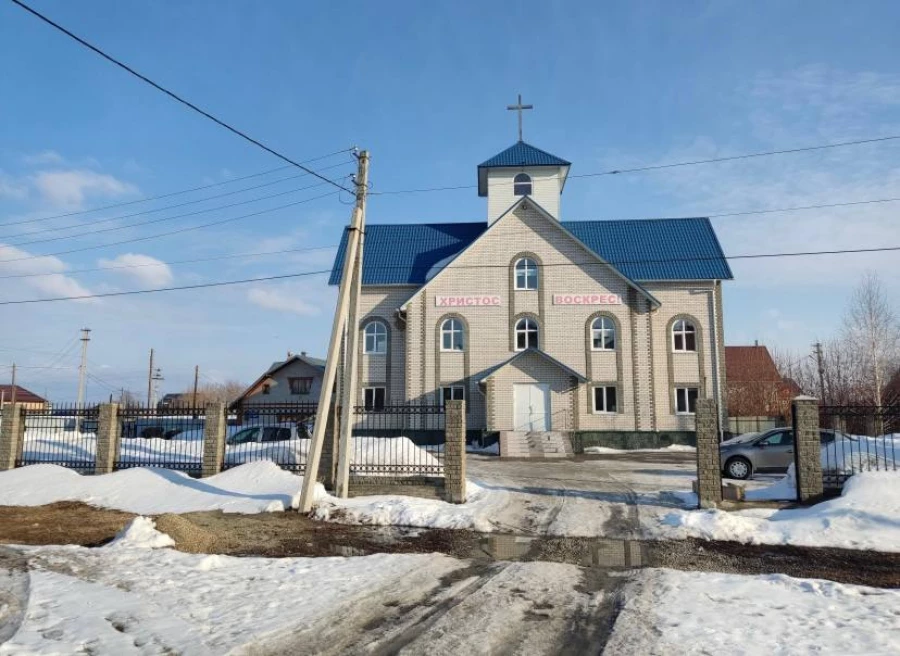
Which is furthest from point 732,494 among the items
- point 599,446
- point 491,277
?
point 491,277

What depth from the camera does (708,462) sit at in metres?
11.5

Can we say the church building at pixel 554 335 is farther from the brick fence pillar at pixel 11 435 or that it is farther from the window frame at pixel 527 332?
the brick fence pillar at pixel 11 435

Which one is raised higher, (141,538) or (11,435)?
(11,435)

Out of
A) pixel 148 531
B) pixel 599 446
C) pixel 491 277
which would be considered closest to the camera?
pixel 148 531

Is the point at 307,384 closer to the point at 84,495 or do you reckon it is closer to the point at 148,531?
the point at 84,495

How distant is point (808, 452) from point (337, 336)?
9.02 m

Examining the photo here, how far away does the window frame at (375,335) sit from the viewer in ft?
99.1

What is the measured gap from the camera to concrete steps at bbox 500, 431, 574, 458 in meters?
24.2

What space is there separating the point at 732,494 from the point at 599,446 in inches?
608

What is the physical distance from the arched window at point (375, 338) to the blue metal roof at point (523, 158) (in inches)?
403

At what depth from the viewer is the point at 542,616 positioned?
19.5 feet

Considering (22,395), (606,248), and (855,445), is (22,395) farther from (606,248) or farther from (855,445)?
(855,445)

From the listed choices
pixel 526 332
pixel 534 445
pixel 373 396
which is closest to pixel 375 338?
pixel 373 396

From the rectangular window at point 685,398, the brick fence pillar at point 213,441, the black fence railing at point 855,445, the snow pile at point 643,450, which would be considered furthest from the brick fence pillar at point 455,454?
the rectangular window at point 685,398
